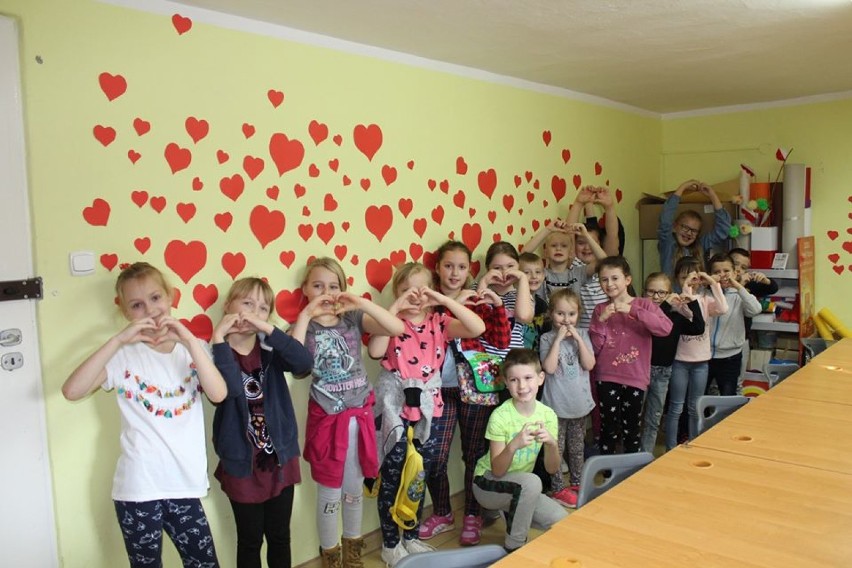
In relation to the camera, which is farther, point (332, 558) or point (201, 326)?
point (332, 558)

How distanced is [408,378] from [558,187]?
1860mm

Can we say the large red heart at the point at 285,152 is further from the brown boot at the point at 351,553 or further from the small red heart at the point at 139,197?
the brown boot at the point at 351,553

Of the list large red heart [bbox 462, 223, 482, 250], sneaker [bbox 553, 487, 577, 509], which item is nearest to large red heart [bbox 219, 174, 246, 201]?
large red heart [bbox 462, 223, 482, 250]

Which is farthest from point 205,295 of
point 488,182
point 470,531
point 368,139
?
point 488,182

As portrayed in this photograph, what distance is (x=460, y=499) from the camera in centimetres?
376

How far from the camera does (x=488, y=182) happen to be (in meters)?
3.88

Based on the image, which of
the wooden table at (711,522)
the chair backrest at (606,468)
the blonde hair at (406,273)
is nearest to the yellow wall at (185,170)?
the blonde hair at (406,273)

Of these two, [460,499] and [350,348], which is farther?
[460,499]

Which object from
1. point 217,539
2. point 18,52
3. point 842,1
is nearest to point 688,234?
point 842,1

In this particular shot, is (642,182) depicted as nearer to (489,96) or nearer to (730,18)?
(489,96)

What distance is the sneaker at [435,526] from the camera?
337 centimetres

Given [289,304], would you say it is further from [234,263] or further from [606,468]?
[606,468]

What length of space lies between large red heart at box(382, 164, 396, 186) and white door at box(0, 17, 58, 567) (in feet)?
4.91

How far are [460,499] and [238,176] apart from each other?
2050mm
